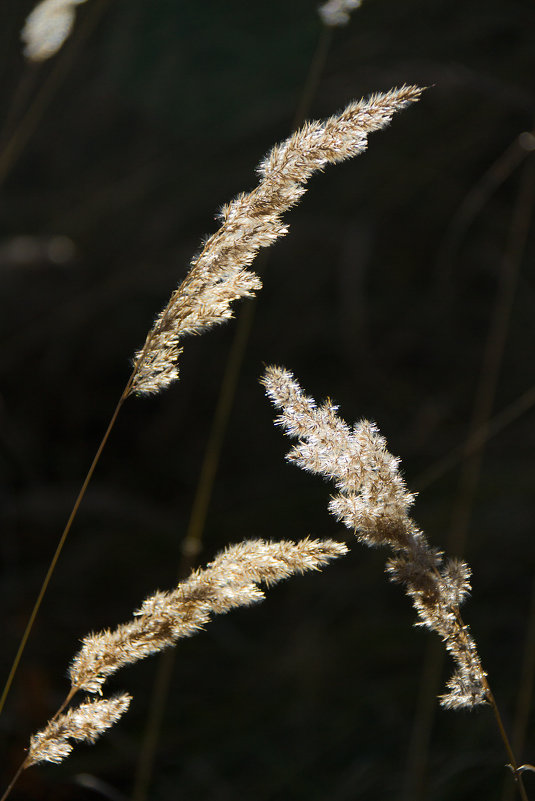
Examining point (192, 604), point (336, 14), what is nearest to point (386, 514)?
point (192, 604)

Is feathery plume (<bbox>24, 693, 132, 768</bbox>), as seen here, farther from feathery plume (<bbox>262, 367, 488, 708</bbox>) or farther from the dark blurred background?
the dark blurred background

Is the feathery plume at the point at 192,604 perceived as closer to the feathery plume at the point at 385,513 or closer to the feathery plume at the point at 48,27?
the feathery plume at the point at 385,513

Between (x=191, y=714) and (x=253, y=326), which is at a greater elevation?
(x=253, y=326)

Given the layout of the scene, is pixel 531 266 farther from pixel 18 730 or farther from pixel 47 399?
pixel 18 730

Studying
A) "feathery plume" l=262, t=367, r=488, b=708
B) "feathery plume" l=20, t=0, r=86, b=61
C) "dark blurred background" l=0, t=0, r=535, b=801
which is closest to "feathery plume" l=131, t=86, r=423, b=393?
"feathery plume" l=262, t=367, r=488, b=708

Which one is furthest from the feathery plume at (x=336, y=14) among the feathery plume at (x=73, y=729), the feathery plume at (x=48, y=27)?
the feathery plume at (x=73, y=729)

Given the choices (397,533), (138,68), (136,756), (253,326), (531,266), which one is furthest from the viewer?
(138,68)

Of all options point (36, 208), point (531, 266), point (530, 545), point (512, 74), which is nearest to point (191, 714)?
point (530, 545)
